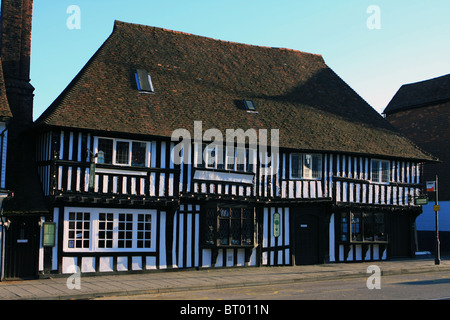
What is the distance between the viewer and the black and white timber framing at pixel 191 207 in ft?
61.6

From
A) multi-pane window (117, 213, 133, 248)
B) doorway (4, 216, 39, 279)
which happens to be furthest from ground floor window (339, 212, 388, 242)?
doorway (4, 216, 39, 279)

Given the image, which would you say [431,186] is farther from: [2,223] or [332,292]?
[2,223]

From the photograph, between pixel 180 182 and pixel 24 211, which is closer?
pixel 24 211

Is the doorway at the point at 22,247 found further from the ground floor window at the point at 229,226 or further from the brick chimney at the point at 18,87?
the ground floor window at the point at 229,226

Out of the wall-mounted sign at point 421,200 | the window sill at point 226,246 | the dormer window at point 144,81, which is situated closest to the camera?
the window sill at point 226,246

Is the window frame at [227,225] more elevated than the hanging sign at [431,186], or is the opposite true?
the hanging sign at [431,186]

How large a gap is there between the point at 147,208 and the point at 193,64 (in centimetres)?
767

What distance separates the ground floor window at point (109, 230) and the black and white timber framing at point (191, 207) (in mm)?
35

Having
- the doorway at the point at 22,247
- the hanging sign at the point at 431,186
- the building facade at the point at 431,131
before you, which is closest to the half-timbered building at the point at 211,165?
the doorway at the point at 22,247

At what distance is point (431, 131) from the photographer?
107ft

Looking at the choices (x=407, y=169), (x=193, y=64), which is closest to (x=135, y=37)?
(x=193, y=64)
